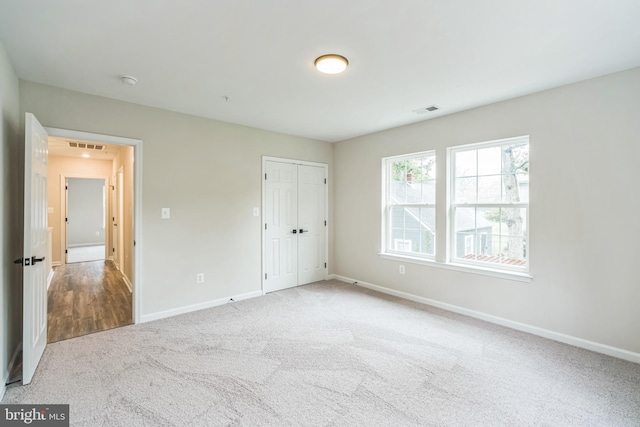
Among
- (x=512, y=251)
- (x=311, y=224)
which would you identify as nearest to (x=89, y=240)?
(x=311, y=224)

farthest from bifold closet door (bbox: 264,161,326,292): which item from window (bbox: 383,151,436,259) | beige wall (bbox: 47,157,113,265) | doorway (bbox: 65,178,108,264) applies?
doorway (bbox: 65,178,108,264)

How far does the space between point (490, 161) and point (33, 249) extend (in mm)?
4515

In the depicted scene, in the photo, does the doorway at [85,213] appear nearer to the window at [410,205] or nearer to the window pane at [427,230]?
the window at [410,205]

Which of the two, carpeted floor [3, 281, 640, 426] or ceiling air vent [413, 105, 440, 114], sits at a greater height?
ceiling air vent [413, 105, 440, 114]

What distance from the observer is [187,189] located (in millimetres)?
3840

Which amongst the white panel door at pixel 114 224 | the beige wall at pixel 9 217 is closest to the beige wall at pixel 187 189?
the beige wall at pixel 9 217

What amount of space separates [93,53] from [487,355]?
4.14 m

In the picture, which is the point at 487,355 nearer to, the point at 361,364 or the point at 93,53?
the point at 361,364

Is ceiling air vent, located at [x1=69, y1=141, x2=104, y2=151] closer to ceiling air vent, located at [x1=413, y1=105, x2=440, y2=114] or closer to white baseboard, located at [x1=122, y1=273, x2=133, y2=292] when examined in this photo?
white baseboard, located at [x1=122, y1=273, x2=133, y2=292]

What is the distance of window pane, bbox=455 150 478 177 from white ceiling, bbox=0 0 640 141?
0.65m

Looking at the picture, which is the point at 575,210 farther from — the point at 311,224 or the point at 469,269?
the point at 311,224

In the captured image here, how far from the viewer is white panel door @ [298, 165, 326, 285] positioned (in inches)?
201

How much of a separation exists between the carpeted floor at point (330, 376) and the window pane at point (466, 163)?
70.6 inches

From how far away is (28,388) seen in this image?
221 cm
